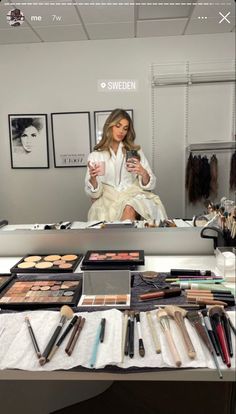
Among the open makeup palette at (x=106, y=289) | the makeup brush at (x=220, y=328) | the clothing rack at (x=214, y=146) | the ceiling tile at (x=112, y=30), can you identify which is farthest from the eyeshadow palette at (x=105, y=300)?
the ceiling tile at (x=112, y=30)

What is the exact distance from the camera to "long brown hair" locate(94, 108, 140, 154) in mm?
1240

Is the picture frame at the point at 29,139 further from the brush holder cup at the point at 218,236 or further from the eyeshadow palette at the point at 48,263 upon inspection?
the brush holder cup at the point at 218,236

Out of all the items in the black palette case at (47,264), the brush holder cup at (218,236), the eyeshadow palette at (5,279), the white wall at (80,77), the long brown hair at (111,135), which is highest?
the white wall at (80,77)

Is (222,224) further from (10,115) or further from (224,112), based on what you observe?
(10,115)

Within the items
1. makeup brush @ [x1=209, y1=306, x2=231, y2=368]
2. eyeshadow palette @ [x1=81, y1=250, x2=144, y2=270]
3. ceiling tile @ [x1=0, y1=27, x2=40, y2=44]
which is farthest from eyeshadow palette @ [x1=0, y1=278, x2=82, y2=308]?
ceiling tile @ [x1=0, y1=27, x2=40, y2=44]

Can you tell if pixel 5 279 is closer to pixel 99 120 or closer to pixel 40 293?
pixel 40 293

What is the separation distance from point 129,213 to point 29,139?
49 centimetres

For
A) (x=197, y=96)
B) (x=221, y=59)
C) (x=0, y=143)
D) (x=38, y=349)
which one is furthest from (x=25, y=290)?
(x=221, y=59)

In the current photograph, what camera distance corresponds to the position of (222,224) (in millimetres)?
1147

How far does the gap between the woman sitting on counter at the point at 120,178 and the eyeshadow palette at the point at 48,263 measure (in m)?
0.22

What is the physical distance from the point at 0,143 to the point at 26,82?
254mm

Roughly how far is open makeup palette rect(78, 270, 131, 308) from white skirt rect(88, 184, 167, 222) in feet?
1.21

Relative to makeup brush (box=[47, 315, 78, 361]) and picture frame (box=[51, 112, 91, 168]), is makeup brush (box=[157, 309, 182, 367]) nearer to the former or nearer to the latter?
makeup brush (box=[47, 315, 78, 361])

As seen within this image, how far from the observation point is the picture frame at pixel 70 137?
1.24 metres
